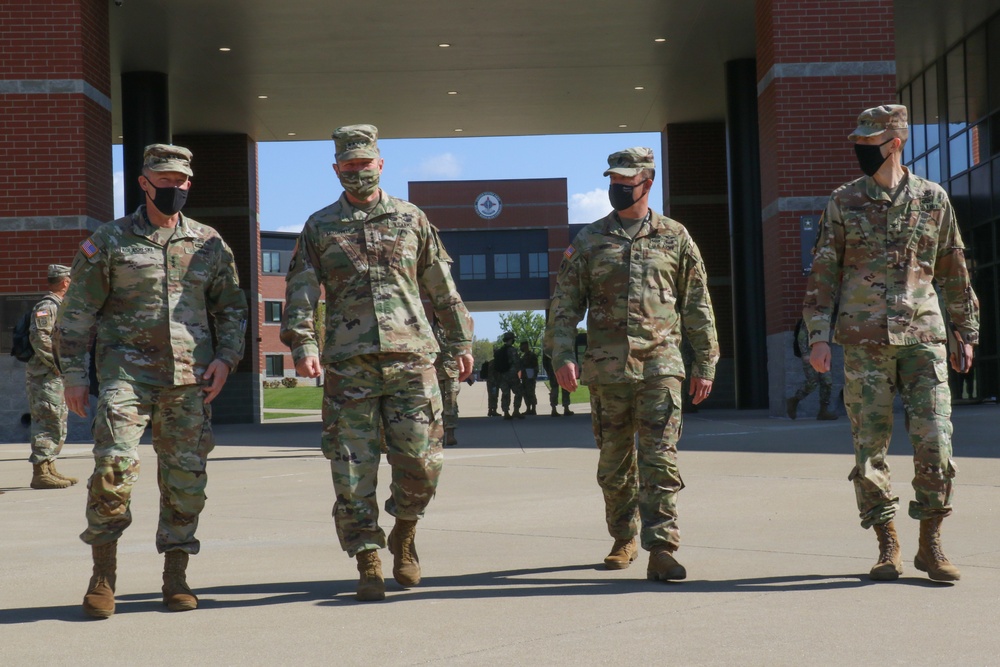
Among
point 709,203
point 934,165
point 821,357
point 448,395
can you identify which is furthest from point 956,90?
point 821,357

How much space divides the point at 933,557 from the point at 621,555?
1.48m

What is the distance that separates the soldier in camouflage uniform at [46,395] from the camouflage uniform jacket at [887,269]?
718 cm

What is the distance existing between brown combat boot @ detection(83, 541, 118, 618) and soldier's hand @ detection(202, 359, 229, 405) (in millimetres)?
782

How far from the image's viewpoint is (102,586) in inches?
203

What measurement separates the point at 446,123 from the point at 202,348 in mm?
23449

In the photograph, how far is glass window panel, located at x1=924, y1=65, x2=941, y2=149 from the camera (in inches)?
1007

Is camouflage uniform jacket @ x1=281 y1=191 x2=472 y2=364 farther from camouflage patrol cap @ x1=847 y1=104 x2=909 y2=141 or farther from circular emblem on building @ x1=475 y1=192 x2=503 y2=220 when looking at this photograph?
circular emblem on building @ x1=475 y1=192 x2=503 y2=220

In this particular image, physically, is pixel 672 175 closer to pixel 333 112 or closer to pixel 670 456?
pixel 333 112

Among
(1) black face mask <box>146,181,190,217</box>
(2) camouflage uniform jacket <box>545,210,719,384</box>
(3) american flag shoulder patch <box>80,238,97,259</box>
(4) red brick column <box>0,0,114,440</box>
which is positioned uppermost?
(4) red brick column <box>0,0,114,440</box>

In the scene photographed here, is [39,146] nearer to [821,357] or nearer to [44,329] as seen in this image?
[44,329]

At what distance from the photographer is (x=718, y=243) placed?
27656 millimetres

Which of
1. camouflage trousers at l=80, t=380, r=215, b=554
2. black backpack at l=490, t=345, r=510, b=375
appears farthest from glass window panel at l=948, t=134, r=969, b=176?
camouflage trousers at l=80, t=380, r=215, b=554

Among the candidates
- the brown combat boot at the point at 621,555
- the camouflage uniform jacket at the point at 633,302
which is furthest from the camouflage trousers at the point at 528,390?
the camouflage uniform jacket at the point at 633,302

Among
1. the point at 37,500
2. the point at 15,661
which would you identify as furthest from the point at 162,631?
the point at 37,500
